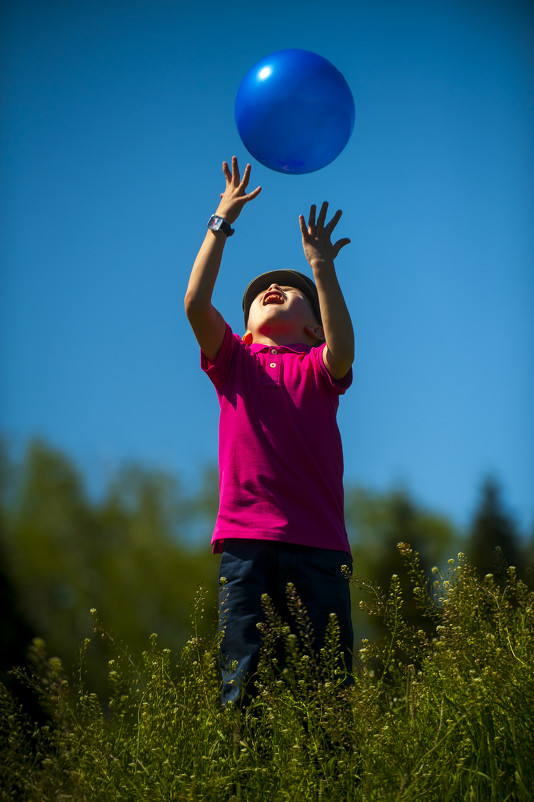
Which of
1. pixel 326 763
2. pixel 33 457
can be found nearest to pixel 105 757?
pixel 326 763

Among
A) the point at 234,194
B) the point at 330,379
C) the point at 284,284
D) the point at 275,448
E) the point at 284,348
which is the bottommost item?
the point at 275,448

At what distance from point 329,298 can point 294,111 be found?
39.7 inches

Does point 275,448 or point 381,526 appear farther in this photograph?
point 381,526

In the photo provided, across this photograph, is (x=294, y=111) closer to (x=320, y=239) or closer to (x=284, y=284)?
(x=320, y=239)

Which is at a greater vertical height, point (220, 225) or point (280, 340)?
point (220, 225)

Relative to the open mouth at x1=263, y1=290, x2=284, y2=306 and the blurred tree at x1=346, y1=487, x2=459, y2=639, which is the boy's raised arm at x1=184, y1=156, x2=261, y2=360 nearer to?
the open mouth at x1=263, y1=290, x2=284, y2=306

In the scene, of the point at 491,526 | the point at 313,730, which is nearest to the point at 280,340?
the point at 313,730

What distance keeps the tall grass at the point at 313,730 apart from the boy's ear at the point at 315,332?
1.60 meters

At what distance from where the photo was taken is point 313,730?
265 centimetres

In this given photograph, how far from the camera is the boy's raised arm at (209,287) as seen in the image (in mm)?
3619

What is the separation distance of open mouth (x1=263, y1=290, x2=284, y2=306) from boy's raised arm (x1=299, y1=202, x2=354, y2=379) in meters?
0.41

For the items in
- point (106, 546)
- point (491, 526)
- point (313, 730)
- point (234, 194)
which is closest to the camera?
point (313, 730)

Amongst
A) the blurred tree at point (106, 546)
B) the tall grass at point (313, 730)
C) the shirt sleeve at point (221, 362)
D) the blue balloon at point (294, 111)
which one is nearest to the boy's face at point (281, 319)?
the shirt sleeve at point (221, 362)

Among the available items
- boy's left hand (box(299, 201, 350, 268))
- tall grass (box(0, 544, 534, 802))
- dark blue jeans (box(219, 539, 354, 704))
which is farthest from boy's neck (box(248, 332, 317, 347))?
tall grass (box(0, 544, 534, 802))
